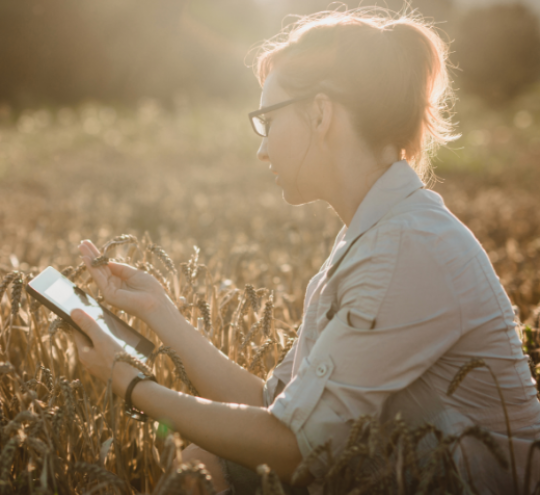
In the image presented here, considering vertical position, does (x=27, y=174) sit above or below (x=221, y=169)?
above

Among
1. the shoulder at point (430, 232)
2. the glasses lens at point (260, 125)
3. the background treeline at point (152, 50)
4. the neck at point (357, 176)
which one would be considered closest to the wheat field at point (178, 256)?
the shoulder at point (430, 232)

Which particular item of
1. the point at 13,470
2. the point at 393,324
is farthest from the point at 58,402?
the point at 393,324

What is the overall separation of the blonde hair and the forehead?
0.02 meters

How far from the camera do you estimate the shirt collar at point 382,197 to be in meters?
1.55

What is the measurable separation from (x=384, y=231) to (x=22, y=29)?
1155 inches

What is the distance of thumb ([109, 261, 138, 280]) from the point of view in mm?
2017

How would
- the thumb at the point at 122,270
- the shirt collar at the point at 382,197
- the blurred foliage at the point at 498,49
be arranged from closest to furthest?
the shirt collar at the point at 382,197
the thumb at the point at 122,270
the blurred foliage at the point at 498,49

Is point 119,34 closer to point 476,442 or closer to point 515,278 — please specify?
point 515,278

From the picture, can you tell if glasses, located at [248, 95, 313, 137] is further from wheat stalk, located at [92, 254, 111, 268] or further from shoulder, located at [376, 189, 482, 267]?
wheat stalk, located at [92, 254, 111, 268]

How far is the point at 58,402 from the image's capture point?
2.08 m

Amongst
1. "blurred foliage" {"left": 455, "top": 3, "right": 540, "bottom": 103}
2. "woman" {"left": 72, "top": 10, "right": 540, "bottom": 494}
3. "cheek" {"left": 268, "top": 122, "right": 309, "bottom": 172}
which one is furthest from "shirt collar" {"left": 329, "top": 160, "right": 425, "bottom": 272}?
"blurred foliage" {"left": 455, "top": 3, "right": 540, "bottom": 103}

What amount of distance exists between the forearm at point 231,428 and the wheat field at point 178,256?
98 millimetres

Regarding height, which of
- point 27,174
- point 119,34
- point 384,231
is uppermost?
point 119,34

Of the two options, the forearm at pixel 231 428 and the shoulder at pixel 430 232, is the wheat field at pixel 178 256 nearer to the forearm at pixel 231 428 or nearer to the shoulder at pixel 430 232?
the forearm at pixel 231 428
